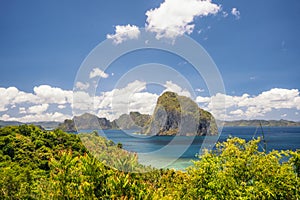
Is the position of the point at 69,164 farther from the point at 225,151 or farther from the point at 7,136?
the point at 7,136

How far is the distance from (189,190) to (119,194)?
613 cm

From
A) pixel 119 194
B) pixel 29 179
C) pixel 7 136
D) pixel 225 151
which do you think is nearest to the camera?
pixel 119 194

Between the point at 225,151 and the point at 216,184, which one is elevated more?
the point at 225,151

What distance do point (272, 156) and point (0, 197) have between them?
15.4m

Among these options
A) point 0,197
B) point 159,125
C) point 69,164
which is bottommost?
point 0,197

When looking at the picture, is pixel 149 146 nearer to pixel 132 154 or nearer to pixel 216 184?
pixel 132 154

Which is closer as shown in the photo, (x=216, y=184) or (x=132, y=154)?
(x=216, y=184)

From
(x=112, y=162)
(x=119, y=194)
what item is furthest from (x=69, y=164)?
(x=112, y=162)

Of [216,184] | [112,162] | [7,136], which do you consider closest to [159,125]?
[112,162]

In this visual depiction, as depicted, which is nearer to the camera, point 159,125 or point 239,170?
point 239,170

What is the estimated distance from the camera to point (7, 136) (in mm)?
37875

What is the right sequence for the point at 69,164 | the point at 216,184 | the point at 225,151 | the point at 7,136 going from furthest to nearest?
the point at 7,136 < the point at 225,151 < the point at 216,184 < the point at 69,164

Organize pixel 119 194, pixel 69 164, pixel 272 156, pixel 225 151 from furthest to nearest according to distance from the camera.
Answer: pixel 225 151, pixel 272 156, pixel 69 164, pixel 119 194

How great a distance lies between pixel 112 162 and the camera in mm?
14844
